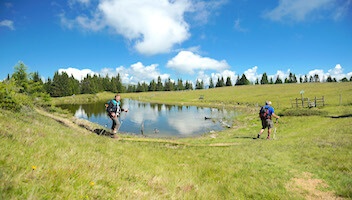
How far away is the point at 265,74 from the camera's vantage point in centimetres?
13475

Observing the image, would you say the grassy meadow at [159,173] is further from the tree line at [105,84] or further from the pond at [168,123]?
the tree line at [105,84]

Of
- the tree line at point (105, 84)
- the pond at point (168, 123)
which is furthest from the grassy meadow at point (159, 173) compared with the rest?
the tree line at point (105, 84)

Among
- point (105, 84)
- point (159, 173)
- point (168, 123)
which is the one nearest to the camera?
point (159, 173)

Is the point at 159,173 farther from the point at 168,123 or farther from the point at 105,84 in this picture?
the point at 105,84

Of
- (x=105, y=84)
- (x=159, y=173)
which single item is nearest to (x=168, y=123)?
(x=159, y=173)

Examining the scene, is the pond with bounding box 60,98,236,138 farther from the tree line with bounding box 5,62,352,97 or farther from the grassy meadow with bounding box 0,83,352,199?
the tree line with bounding box 5,62,352,97

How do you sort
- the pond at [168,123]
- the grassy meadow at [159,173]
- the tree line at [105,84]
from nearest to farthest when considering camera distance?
the grassy meadow at [159,173] → the pond at [168,123] → the tree line at [105,84]

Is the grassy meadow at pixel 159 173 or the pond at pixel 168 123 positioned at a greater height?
the grassy meadow at pixel 159 173

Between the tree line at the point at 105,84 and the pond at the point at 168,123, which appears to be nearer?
the pond at the point at 168,123

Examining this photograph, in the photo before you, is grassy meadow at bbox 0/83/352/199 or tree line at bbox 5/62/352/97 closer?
grassy meadow at bbox 0/83/352/199

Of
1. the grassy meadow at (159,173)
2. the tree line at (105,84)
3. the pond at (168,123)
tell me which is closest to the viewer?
the grassy meadow at (159,173)

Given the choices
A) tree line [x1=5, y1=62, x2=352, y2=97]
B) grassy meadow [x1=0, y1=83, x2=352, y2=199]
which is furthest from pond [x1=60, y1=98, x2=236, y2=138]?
tree line [x1=5, y1=62, x2=352, y2=97]

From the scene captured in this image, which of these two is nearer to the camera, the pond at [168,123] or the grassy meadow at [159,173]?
the grassy meadow at [159,173]

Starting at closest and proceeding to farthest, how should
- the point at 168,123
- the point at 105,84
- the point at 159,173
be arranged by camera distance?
the point at 159,173 < the point at 168,123 < the point at 105,84
